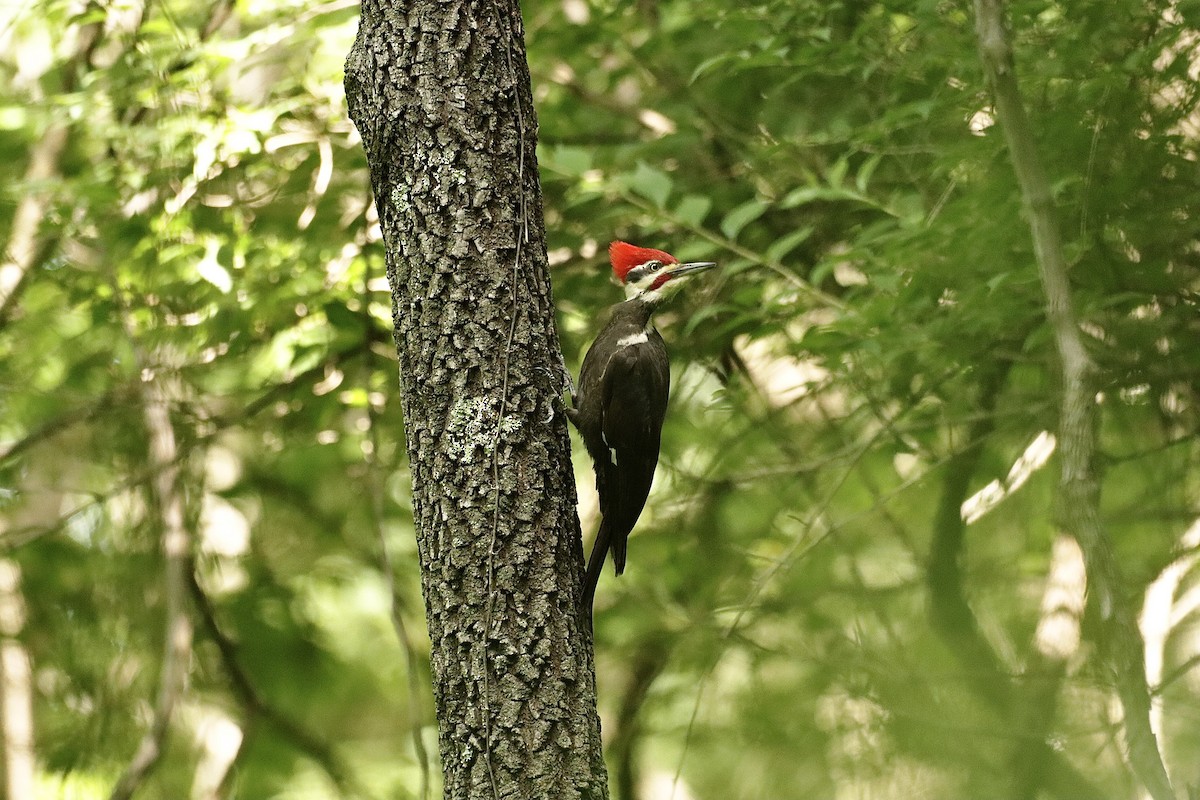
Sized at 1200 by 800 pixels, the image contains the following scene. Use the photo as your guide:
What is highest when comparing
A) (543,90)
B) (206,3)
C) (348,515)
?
(206,3)

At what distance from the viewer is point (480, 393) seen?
7.79ft

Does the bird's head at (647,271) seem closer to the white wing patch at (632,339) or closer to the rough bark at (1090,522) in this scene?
the white wing patch at (632,339)

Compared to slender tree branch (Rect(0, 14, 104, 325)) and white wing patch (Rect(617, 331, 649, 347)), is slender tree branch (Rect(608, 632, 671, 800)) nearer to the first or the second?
white wing patch (Rect(617, 331, 649, 347))

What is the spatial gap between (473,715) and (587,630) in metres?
0.32

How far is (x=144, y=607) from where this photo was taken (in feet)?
13.6

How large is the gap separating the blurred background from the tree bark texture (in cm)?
79

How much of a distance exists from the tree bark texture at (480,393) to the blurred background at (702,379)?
0.79 metres

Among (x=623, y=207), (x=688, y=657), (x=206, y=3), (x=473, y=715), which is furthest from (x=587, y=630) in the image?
(x=206, y=3)

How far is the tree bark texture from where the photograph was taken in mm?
2250

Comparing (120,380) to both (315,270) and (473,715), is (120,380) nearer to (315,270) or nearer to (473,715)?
(315,270)

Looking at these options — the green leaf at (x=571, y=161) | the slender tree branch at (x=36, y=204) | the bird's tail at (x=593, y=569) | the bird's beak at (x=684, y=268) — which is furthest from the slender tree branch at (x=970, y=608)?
the slender tree branch at (x=36, y=204)

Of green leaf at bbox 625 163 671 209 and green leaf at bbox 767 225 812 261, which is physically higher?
green leaf at bbox 625 163 671 209

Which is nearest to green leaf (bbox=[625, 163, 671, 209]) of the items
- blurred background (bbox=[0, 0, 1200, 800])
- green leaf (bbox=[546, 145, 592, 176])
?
blurred background (bbox=[0, 0, 1200, 800])

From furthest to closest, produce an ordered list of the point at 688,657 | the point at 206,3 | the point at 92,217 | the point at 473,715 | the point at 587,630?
the point at 206,3
the point at 688,657
the point at 92,217
the point at 587,630
the point at 473,715
